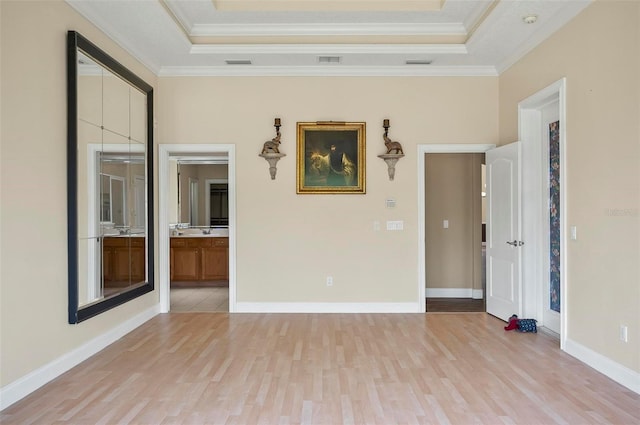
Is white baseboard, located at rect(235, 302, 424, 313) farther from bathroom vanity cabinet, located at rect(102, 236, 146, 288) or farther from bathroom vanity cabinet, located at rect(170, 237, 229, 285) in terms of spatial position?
bathroom vanity cabinet, located at rect(170, 237, 229, 285)

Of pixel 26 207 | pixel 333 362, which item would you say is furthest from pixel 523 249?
pixel 26 207

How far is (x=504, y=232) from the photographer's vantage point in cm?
491

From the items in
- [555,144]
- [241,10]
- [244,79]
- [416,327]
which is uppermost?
[241,10]

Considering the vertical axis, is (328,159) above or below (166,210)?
above

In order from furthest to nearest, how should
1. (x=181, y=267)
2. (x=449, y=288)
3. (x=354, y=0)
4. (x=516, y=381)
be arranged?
1. (x=181, y=267)
2. (x=449, y=288)
3. (x=354, y=0)
4. (x=516, y=381)

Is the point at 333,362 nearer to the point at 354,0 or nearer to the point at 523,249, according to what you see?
the point at 523,249


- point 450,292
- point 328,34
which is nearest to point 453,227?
point 450,292

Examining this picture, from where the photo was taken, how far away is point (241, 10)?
14.4ft

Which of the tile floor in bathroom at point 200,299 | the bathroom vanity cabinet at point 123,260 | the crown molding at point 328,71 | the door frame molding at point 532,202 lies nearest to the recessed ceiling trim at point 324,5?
the crown molding at point 328,71

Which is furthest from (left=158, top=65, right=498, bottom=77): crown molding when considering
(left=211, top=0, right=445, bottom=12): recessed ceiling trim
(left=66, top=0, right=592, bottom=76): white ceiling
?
(left=211, top=0, right=445, bottom=12): recessed ceiling trim

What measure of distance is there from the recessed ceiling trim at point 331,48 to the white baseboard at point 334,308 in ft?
10.3

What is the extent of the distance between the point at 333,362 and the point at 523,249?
2.59 metres

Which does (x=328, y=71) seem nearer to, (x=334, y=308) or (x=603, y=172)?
(x=334, y=308)

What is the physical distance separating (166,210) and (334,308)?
2.57 metres
